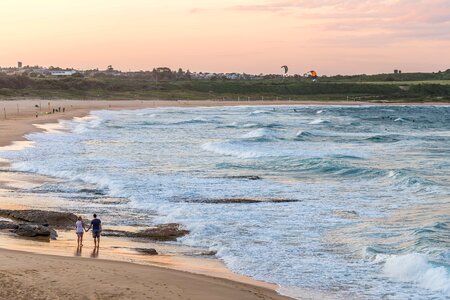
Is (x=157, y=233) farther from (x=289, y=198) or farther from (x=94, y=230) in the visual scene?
(x=289, y=198)

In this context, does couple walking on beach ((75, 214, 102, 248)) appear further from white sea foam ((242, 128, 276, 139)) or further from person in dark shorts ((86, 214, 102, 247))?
white sea foam ((242, 128, 276, 139))

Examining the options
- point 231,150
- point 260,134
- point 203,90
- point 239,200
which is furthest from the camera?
point 203,90

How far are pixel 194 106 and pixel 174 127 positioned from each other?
46.0 m

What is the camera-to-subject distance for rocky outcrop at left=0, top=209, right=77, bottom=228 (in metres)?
19.8

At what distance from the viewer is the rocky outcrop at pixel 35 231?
18031 millimetres

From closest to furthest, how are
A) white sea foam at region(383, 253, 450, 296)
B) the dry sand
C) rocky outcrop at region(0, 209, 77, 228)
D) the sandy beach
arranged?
the dry sand < the sandy beach < white sea foam at region(383, 253, 450, 296) < rocky outcrop at region(0, 209, 77, 228)

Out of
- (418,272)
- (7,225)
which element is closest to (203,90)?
(7,225)

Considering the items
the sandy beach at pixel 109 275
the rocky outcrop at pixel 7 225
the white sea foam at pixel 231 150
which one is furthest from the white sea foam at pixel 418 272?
the white sea foam at pixel 231 150

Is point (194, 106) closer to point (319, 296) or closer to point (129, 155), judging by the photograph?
point (129, 155)

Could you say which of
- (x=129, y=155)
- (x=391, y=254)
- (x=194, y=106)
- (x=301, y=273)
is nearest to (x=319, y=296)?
(x=301, y=273)

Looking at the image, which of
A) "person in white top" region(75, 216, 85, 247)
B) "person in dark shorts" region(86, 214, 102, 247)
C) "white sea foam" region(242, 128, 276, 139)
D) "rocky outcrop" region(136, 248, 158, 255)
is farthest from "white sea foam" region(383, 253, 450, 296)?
"white sea foam" region(242, 128, 276, 139)

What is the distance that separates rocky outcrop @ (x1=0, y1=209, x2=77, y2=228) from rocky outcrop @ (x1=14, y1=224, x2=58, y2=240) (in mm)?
1347

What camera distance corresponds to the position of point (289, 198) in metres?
24.9

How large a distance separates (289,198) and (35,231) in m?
9.32
